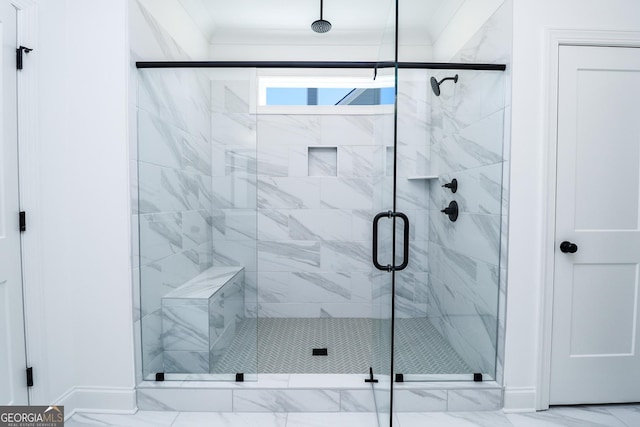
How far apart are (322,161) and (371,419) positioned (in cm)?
206

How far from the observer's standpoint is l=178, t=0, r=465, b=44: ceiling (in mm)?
2621

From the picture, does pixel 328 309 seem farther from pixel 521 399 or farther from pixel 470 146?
pixel 470 146

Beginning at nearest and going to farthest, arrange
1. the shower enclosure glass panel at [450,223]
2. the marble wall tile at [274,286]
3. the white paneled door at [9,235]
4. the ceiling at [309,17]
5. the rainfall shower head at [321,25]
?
the white paneled door at [9,235]
the shower enclosure glass panel at [450,223]
the rainfall shower head at [321,25]
the ceiling at [309,17]
the marble wall tile at [274,286]

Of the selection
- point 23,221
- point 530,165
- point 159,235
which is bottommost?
point 159,235

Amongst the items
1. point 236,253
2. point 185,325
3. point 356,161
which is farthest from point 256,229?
point 356,161

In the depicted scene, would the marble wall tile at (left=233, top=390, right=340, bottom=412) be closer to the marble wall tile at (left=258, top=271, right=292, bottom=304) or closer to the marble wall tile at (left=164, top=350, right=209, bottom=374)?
the marble wall tile at (left=164, top=350, right=209, bottom=374)

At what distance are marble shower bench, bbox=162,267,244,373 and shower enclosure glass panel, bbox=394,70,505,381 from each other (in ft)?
3.37

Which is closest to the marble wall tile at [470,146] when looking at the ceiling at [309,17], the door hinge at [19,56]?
the ceiling at [309,17]

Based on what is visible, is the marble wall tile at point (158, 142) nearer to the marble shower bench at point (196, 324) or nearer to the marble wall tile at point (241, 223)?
the marble wall tile at point (241, 223)

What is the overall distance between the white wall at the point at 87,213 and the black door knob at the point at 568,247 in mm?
2212

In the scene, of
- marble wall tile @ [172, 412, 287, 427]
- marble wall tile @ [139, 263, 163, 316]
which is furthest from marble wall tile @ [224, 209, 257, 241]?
marble wall tile @ [172, 412, 287, 427]

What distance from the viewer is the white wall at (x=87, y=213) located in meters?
1.67

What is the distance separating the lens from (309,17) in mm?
2787

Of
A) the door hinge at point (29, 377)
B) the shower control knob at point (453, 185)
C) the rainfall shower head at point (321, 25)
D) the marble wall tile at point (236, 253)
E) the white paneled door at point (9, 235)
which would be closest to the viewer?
the white paneled door at point (9, 235)
